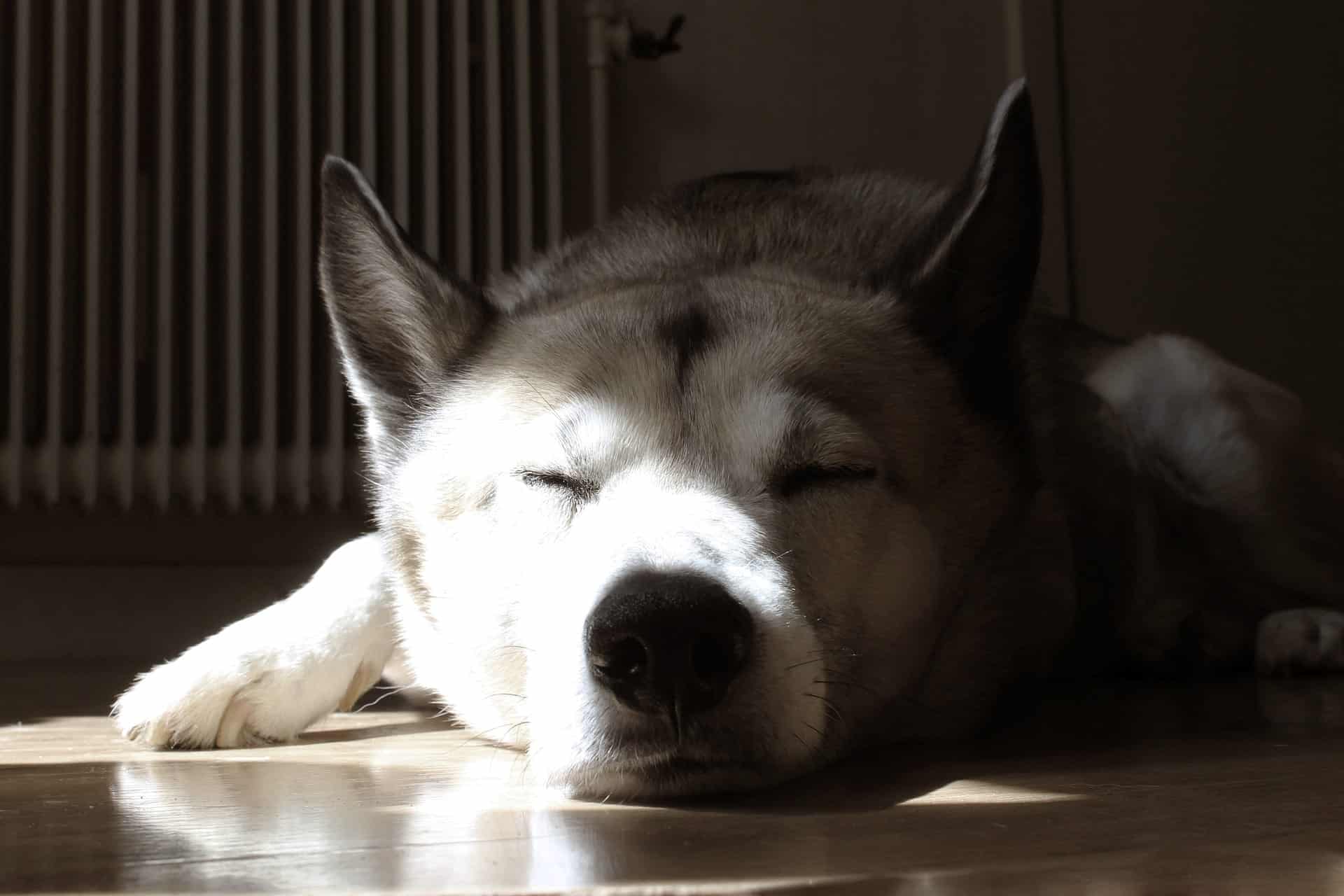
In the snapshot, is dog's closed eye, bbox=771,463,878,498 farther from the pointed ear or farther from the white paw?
the white paw

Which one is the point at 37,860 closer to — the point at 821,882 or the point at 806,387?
the point at 821,882

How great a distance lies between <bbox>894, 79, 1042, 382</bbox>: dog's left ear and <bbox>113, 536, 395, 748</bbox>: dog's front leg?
938 millimetres

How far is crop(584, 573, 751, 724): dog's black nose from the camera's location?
1282 mm

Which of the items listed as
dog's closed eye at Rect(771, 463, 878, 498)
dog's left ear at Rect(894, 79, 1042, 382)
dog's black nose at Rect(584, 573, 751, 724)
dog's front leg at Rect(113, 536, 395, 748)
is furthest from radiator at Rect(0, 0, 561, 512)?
dog's black nose at Rect(584, 573, 751, 724)

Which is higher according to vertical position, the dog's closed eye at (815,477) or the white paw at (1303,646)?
the dog's closed eye at (815,477)

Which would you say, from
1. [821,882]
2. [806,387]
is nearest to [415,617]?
[806,387]

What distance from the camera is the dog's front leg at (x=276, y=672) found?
180cm

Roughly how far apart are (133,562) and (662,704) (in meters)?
3.48

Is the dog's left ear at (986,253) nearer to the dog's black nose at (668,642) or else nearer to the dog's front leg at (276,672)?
the dog's black nose at (668,642)

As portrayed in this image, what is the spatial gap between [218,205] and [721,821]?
3.43 meters

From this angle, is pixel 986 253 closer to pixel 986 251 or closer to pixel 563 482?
pixel 986 251

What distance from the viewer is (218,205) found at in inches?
162

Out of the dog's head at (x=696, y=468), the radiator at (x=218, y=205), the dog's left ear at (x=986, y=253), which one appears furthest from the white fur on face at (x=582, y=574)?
the radiator at (x=218, y=205)

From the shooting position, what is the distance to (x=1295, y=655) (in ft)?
7.97
